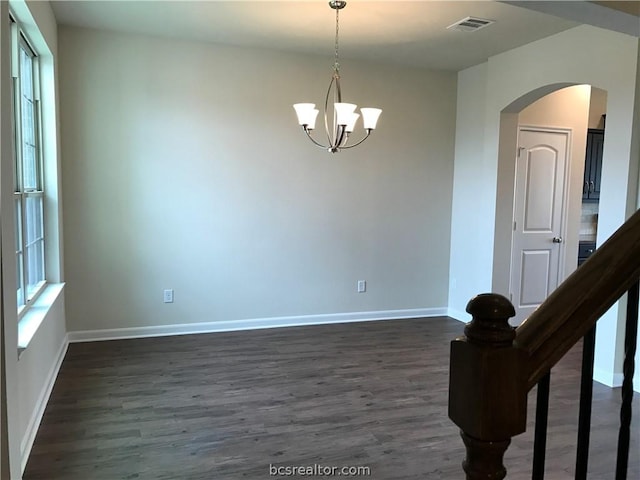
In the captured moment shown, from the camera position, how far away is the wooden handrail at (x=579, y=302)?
80 centimetres

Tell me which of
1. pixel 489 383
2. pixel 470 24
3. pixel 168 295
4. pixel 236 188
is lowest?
pixel 168 295

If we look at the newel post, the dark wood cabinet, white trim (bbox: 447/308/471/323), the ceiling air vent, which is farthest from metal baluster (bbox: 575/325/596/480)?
the dark wood cabinet

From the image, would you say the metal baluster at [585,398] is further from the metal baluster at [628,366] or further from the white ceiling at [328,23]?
the white ceiling at [328,23]

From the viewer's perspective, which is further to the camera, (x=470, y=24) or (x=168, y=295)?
(x=168, y=295)

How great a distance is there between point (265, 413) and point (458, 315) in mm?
3240

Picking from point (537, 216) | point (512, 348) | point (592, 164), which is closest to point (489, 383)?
point (512, 348)

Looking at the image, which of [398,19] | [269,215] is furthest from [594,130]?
[269,215]

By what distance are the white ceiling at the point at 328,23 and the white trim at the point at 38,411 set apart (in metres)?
2.82

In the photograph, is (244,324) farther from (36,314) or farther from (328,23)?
(328,23)

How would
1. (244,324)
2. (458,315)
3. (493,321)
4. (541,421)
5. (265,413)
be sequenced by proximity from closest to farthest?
(493,321) < (541,421) < (265,413) < (244,324) < (458,315)

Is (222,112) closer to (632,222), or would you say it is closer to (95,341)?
(95,341)

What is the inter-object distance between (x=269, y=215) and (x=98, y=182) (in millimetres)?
1653

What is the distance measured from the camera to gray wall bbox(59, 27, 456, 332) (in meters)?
4.68

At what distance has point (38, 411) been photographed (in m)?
3.14
